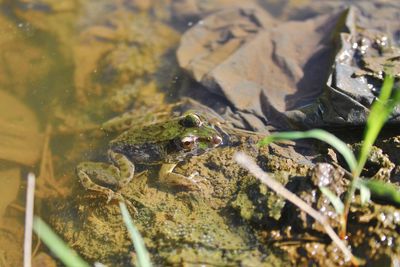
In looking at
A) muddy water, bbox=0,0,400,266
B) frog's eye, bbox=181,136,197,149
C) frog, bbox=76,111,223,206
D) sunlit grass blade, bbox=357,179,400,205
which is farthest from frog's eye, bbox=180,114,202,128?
sunlit grass blade, bbox=357,179,400,205

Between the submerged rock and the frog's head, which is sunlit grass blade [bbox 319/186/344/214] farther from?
the frog's head

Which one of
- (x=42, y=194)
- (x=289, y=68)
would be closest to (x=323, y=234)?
(x=289, y=68)

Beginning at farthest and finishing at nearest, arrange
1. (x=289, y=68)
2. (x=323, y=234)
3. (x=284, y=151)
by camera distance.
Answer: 1. (x=289, y=68)
2. (x=284, y=151)
3. (x=323, y=234)

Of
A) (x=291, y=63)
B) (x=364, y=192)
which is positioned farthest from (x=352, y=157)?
(x=291, y=63)

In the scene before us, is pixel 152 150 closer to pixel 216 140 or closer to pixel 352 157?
pixel 216 140

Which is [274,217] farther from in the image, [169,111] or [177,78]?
[177,78]
